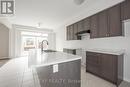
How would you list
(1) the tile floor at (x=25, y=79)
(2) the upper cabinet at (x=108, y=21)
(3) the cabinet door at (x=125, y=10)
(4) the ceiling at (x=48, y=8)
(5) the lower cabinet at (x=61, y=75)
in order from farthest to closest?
(4) the ceiling at (x=48, y=8) < (2) the upper cabinet at (x=108, y=21) < (3) the cabinet door at (x=125, y=10) < (5) the lower cabinet at (x=61, y=75) < (1) the tile floor at (x=25, y=79)

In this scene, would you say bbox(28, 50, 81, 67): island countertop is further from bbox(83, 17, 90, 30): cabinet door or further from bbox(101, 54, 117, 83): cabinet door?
bbox(83, 17, 90, 30): cabinet door

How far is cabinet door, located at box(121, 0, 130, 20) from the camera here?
2.28m

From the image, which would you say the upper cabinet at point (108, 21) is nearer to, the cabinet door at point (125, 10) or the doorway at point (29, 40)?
the cabinet door at point (125, 10)

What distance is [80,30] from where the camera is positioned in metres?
4.30

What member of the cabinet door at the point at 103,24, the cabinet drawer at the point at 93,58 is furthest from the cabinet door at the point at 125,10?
the cabinet drawer at the point at 93,58

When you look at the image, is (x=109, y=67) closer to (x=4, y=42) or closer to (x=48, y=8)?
(x=48, y=8)

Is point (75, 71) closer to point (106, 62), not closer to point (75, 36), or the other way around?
point (106, 62)

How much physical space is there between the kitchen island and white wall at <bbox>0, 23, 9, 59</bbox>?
6.25 metres

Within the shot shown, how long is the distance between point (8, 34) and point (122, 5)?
7394mm

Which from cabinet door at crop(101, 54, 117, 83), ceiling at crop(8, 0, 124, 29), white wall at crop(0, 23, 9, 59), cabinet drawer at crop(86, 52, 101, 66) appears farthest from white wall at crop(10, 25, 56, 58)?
cabinet door at crop(101, 54, 117, 83)

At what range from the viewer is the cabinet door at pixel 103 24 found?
Result: 2910 millimetres

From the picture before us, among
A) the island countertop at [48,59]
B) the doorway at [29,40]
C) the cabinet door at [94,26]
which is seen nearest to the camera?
the island countertop at [48,59]

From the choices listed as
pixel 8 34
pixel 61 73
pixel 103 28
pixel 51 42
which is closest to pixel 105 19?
pixel 103 28

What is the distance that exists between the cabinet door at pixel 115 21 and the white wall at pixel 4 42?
709 centimetres
